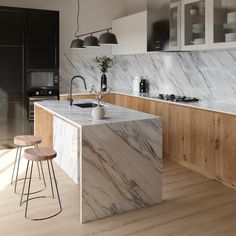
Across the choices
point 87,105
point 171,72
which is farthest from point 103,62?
point 87,105

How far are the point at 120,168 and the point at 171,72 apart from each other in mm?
2732

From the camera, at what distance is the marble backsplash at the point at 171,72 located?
14.5 ft

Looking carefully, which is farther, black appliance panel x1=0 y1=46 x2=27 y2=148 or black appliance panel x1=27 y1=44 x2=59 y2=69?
black appliance panel x1=27 y1=44 x2=59 y2=69

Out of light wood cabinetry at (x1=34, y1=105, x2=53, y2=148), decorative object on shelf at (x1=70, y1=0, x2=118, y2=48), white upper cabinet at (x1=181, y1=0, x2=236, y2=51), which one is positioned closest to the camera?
decorative object on shelf at (x1=70, y1=0, x2=118, y2=48)

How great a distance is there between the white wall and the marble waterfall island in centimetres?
307

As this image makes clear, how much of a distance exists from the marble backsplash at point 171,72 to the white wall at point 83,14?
11.8 inches

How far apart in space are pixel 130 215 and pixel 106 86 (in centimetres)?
374

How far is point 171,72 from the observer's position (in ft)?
17.7

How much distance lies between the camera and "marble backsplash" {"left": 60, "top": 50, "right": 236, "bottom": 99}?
4.41 meters

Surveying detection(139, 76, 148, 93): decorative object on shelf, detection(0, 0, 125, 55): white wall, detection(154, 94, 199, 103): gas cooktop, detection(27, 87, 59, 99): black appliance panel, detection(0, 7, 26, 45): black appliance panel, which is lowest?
detection(154, 94, 199, 103): gas cooktop

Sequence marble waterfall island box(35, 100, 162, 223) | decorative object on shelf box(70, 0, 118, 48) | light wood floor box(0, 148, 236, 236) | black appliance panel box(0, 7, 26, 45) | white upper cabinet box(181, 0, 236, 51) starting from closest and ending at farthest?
light wood floor box(0, 148, 236, 236) → marble waterfall island box(35, 100, 162, 223) → decorative object on shelf box(70, 0, 118, 48) → white upper cabinet box(181, 0, 236, 51) → black appliance panel box(0, 7, 26, 45)

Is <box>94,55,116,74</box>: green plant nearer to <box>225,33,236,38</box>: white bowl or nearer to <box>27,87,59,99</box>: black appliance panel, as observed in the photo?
<box>27,87,59,99</box>: black appliance panel

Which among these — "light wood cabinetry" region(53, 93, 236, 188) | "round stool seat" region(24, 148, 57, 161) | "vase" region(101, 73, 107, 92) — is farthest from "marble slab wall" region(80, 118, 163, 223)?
"vase" region(101, 73, 107, 92)

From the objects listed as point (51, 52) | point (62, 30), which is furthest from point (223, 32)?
point (62, 30)
